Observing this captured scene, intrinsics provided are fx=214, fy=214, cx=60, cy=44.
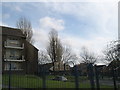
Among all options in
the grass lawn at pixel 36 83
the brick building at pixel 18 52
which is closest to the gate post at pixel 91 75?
the grass lawn at pixel 36 83

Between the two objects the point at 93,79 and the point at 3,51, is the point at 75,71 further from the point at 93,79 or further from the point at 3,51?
the point at 3,51

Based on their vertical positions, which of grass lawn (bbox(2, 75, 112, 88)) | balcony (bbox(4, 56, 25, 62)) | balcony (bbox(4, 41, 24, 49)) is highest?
balcony (bbox(4, 41, 24, 49))

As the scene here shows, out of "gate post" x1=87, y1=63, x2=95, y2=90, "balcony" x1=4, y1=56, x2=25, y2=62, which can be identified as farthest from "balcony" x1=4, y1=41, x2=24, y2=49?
"gate post" x1=87, y1=63, x2=95, y2=90

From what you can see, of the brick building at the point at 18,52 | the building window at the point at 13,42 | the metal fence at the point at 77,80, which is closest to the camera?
the metal fence at the point at 77,80

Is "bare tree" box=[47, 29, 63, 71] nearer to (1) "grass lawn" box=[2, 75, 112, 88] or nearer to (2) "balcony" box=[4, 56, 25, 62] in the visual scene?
(2) "balcony" box=[4, 56, 25, 62]

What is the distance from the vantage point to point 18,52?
45438mm

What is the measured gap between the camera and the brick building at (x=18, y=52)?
42.8 meters

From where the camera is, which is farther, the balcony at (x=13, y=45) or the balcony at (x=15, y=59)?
the balcony at (x=13, y=45)

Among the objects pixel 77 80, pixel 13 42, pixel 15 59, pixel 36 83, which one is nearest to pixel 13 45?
pixel 13 42

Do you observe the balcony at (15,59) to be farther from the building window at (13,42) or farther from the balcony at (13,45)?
the building window at (13,42)

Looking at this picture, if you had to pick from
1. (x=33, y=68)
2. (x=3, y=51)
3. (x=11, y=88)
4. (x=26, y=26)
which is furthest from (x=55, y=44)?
(x=11, y=88)

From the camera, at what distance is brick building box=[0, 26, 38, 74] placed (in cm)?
4284

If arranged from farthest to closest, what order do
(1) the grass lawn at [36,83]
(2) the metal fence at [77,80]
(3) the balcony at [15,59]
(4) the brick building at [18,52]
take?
(4) the brick building at [18,52], (3) the balcony at [15,59], (1) the grass lawn at [36,83], (2) the metal fence at [77,80]

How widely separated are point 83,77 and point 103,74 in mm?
1584
